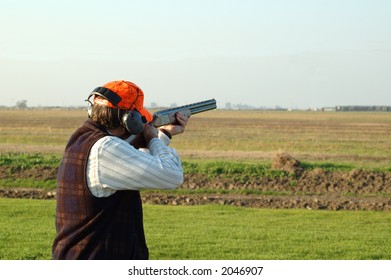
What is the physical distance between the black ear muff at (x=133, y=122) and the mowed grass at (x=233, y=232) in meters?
6.49

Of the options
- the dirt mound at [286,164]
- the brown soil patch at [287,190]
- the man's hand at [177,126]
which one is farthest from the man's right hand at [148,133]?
the dirt mound at [286,164]

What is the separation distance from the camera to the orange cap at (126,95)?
4.14 meters

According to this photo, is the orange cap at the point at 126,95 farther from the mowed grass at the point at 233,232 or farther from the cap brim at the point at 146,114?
Result: the mowed grass at the point at 233,232

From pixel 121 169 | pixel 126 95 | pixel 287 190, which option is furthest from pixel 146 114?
pixel 287 190

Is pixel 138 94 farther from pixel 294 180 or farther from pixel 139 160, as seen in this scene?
pixel 294 180

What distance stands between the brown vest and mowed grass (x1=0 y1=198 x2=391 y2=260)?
6335 millimetres

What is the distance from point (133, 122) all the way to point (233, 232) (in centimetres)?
941

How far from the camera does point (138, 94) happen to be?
4242 millimetres

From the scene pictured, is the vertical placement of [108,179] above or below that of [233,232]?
above

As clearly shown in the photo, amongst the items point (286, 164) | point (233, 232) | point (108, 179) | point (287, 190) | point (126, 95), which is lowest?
point (287, 190)

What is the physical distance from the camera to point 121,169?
3967mm

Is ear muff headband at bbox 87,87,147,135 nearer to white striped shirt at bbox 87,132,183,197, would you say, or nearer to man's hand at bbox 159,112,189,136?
white striped shirt at bbox 87,132,183,197

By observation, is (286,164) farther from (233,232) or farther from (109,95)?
(109,95)
